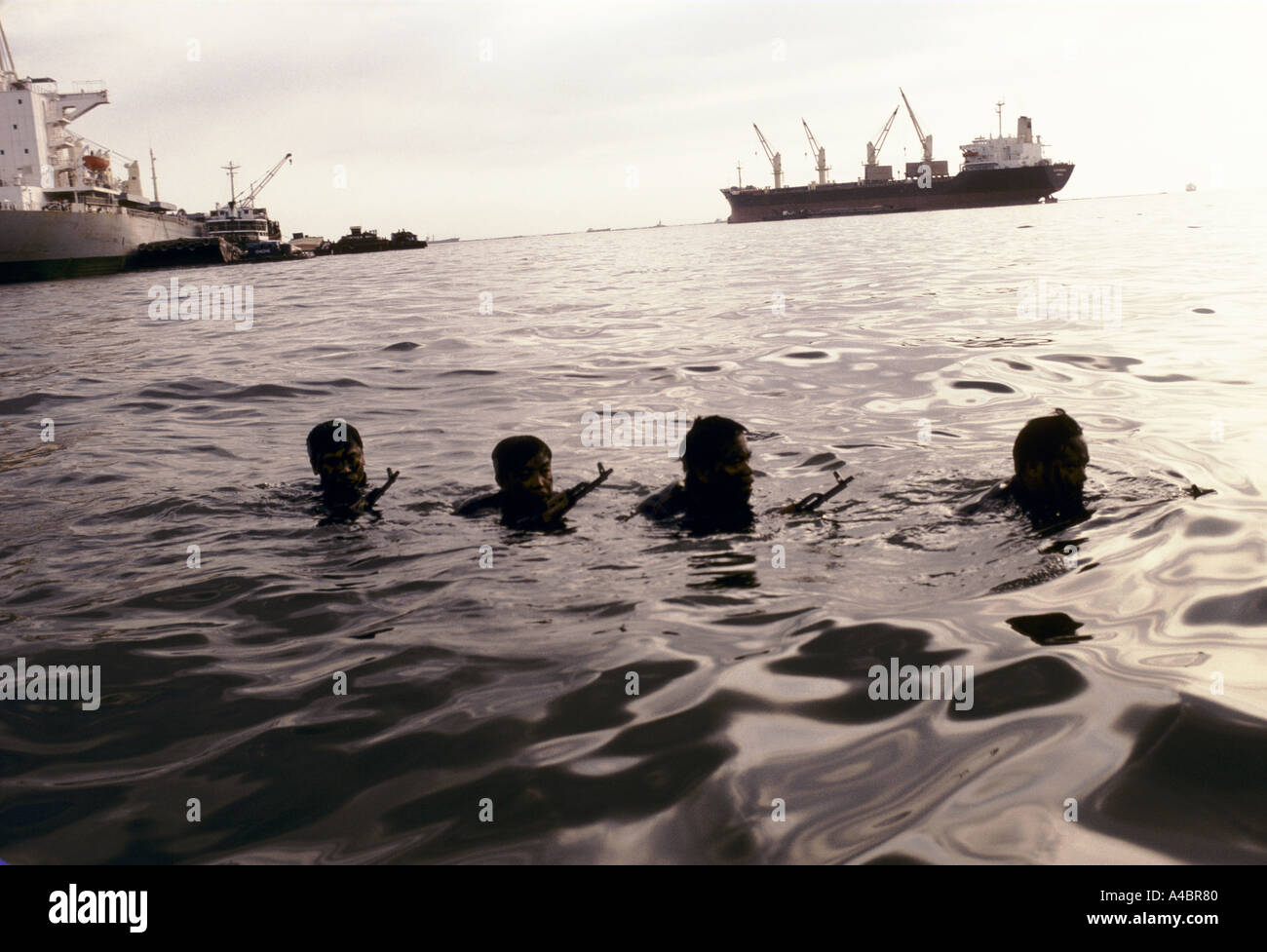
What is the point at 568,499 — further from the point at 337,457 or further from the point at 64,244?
the point at 64,244

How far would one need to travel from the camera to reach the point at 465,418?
1267 cm

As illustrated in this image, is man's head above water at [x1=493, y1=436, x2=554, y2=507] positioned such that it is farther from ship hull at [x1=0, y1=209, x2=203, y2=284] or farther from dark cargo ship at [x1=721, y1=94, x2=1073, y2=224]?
dark cargo ship at [x1=721, y1=94, x2=1073, y2=224]

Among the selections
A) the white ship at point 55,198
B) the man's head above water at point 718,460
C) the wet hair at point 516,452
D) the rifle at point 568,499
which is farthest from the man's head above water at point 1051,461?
the white ship at point 55,198

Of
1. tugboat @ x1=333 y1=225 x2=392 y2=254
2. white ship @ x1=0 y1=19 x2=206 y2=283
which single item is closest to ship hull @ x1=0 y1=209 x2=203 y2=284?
white ship @ x1=0 y1=19 x2=206 y2=283

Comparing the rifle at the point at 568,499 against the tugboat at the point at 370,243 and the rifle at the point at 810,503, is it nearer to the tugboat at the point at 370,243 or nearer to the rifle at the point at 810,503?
the rifle at the point at 810,503

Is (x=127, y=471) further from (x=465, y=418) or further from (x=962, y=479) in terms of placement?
(x=962, y=479)

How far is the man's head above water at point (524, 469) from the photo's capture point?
7402 millimetres

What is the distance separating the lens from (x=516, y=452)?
292 inches

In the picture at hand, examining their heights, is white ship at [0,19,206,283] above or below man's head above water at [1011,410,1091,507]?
above

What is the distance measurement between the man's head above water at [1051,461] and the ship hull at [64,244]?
215 ft

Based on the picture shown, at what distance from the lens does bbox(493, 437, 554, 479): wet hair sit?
7391 mm

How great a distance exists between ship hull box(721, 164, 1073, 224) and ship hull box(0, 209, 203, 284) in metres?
79.2

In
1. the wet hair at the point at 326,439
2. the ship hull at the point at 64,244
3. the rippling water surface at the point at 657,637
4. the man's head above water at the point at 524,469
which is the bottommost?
the rippling water surface at the point at 657,637
